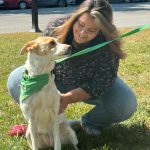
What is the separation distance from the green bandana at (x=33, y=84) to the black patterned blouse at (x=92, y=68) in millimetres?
600

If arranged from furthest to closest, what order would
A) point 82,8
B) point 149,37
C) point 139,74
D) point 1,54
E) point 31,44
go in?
point 149,37, point 1,54, point 139,74, point 82,8, point 31,44

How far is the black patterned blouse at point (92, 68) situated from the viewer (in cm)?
420

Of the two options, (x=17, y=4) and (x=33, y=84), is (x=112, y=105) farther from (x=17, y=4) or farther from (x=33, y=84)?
(x=17, y=4)

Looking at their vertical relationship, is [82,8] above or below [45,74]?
above

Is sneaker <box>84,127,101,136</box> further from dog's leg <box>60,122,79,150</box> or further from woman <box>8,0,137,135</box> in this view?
dog's leg <box>60,122,79,150</box>

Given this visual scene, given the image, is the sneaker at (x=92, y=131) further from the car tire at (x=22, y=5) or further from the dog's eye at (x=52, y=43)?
the car tire at (x=22, y=5)

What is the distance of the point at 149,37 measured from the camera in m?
11.5

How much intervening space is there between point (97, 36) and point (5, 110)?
182 cm

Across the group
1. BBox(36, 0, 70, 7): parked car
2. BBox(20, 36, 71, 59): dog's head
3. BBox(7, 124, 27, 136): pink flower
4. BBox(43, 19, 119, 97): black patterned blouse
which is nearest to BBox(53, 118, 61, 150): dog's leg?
BBox(43, 19, 119, 97): black patterned blouse

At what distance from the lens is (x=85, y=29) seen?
156 inches

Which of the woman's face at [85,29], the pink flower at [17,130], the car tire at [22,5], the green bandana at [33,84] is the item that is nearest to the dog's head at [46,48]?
the green bandana at [33,84]

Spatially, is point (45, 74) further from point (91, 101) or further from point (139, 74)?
point (139, 74)

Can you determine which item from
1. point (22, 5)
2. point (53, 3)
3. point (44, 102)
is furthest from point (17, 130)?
point (53, 3)

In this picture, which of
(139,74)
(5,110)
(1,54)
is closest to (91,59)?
(5,110)
